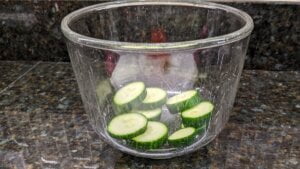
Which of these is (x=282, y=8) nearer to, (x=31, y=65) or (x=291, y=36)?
(x=291, y=36)

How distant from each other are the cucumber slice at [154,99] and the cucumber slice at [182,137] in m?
0.06

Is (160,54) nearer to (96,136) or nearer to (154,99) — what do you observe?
(154,99)

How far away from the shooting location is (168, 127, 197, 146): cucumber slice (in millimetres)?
628

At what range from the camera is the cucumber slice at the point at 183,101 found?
66 centimetres

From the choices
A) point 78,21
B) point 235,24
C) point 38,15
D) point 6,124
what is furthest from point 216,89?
point 38,15

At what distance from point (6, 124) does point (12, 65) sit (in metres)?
0.31

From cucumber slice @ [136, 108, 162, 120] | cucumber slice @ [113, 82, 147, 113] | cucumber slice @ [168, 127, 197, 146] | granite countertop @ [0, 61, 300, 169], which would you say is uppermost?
cucumber slice @ [113, 82, 147, 113]

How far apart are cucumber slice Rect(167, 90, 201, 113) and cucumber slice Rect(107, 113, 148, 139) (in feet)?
0.23

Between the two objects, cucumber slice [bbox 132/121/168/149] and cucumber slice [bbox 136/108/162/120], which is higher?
cucumber slice [bbox 136/108/162/120]

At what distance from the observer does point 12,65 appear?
41.8 inches

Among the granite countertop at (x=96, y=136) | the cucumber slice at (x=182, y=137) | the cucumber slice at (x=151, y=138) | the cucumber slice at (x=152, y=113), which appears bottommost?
the granite countertop at (x=96, y=136)

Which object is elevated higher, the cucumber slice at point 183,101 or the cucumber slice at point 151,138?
the cucumber slice at point 183,101

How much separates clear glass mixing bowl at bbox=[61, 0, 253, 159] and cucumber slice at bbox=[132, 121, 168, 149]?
0.06 ft

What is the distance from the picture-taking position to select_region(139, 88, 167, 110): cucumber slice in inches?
25.8
